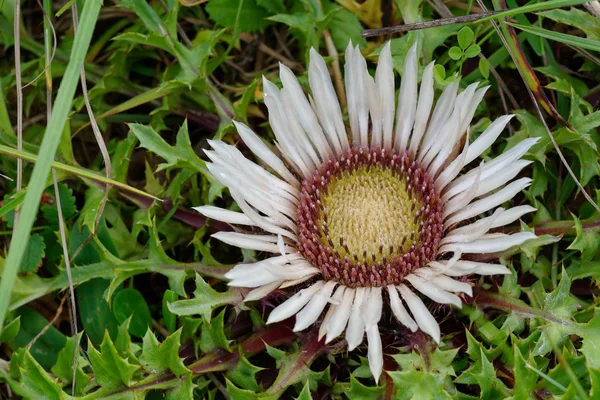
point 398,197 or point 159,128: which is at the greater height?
point 159,128

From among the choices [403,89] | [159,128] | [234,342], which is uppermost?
[403,89]

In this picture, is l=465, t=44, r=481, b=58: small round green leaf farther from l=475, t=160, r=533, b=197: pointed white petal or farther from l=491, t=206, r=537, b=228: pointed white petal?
l=491, t=206, r=537, b=228: pointed white petal

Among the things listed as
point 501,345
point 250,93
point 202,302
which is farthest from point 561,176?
point 202,302

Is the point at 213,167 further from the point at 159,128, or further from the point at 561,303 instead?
the point at 561,303

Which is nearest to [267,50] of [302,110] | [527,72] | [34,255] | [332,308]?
[302,110]

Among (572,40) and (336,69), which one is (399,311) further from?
(336,69)

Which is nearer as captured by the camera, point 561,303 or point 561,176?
point 561,303

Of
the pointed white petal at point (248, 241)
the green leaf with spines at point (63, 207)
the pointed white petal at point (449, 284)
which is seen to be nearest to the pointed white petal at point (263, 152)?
the pointed white petal at point (248, 241)

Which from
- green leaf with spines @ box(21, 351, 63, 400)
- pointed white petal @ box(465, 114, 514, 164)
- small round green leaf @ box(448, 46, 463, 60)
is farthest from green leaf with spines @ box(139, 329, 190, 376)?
small round green leaf @ box(448, 46, 463, 60)
